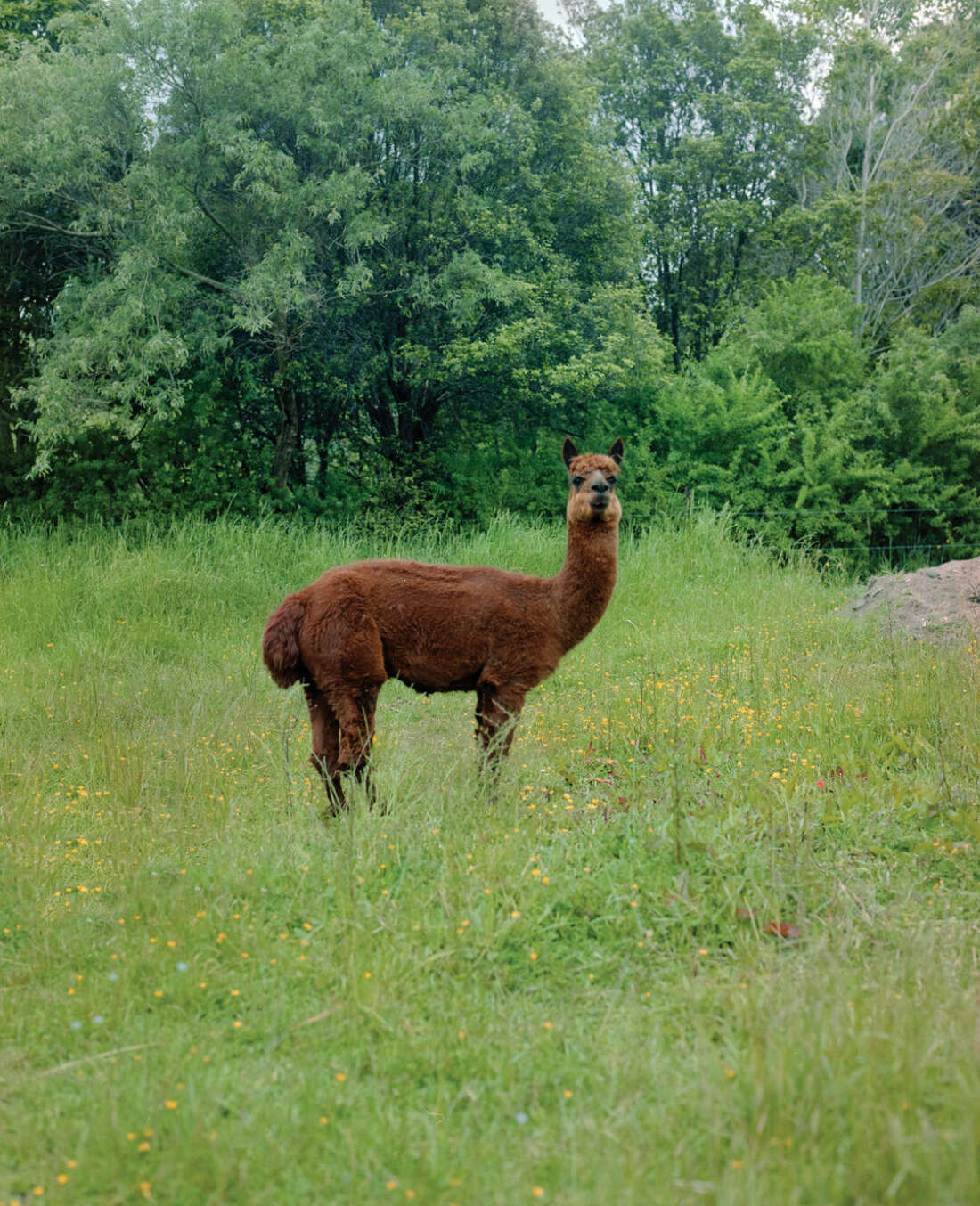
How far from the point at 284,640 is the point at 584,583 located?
1.82 m

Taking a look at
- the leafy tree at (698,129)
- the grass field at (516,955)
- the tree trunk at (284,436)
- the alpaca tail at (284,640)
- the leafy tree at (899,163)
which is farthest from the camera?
the leafy tree at (698,129)

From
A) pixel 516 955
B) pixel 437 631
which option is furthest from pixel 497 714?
pixel 516 955

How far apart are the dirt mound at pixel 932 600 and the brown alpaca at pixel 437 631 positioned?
487cm

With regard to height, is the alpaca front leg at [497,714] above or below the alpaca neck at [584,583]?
below

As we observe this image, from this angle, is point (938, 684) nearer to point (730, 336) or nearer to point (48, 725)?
point (48, 725)

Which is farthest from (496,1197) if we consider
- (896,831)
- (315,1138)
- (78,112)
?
(78,112)

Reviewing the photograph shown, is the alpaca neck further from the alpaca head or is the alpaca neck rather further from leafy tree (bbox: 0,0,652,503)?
leafy tree (bbox: 0,0,652,503)

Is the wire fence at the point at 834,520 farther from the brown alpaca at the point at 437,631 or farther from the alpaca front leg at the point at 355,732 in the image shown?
the alpaca front leg at the point at 355,732

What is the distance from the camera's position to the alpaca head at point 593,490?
6562 millimetres

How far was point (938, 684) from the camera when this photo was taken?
7859 mm

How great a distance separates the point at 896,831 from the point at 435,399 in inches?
610

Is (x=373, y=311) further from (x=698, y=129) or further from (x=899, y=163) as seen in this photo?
(x=698, y=129)

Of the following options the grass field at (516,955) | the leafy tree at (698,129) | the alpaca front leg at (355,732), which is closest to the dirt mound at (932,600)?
the grass field at (516,955)

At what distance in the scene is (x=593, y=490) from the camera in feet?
21.6
